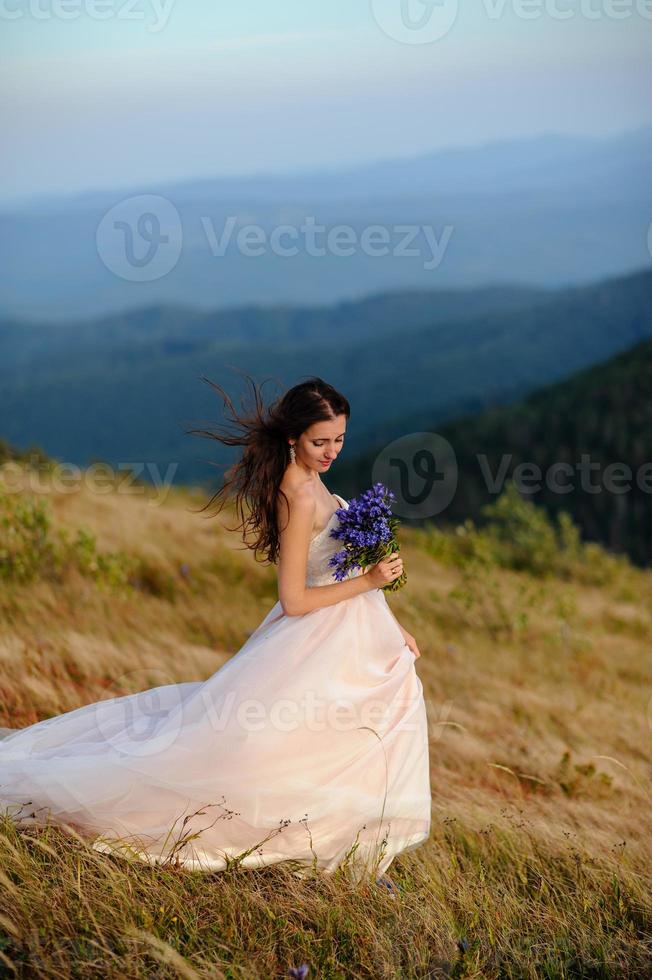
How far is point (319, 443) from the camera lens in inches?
148

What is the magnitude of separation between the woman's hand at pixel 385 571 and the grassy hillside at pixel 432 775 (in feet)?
3.53

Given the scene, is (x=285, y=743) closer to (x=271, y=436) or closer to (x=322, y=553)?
(x=322, y=553)

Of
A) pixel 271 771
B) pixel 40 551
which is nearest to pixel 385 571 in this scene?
pixel 271 771

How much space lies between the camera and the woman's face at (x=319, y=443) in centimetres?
374

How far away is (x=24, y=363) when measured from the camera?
165875mm

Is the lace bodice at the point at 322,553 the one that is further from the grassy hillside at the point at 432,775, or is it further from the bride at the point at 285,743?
the grassy hillside at the point at 432,775

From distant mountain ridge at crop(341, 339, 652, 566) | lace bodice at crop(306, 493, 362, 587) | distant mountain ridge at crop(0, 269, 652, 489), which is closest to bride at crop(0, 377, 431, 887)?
lace bodice at crop(306, 493, 362, 587)

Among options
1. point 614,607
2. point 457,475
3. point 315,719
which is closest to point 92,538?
point 315,719

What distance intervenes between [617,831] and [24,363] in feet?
562

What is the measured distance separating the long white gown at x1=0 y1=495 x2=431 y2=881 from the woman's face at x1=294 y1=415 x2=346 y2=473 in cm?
56

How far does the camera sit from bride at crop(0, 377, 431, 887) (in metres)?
3.47

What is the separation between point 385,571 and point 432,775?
7.04 feet

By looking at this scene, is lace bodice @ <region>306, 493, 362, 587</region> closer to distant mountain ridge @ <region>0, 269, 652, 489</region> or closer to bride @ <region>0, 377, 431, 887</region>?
bride @ <region>0, 377, 431, 887</region>

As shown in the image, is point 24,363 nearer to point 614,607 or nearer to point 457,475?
point 457,475
